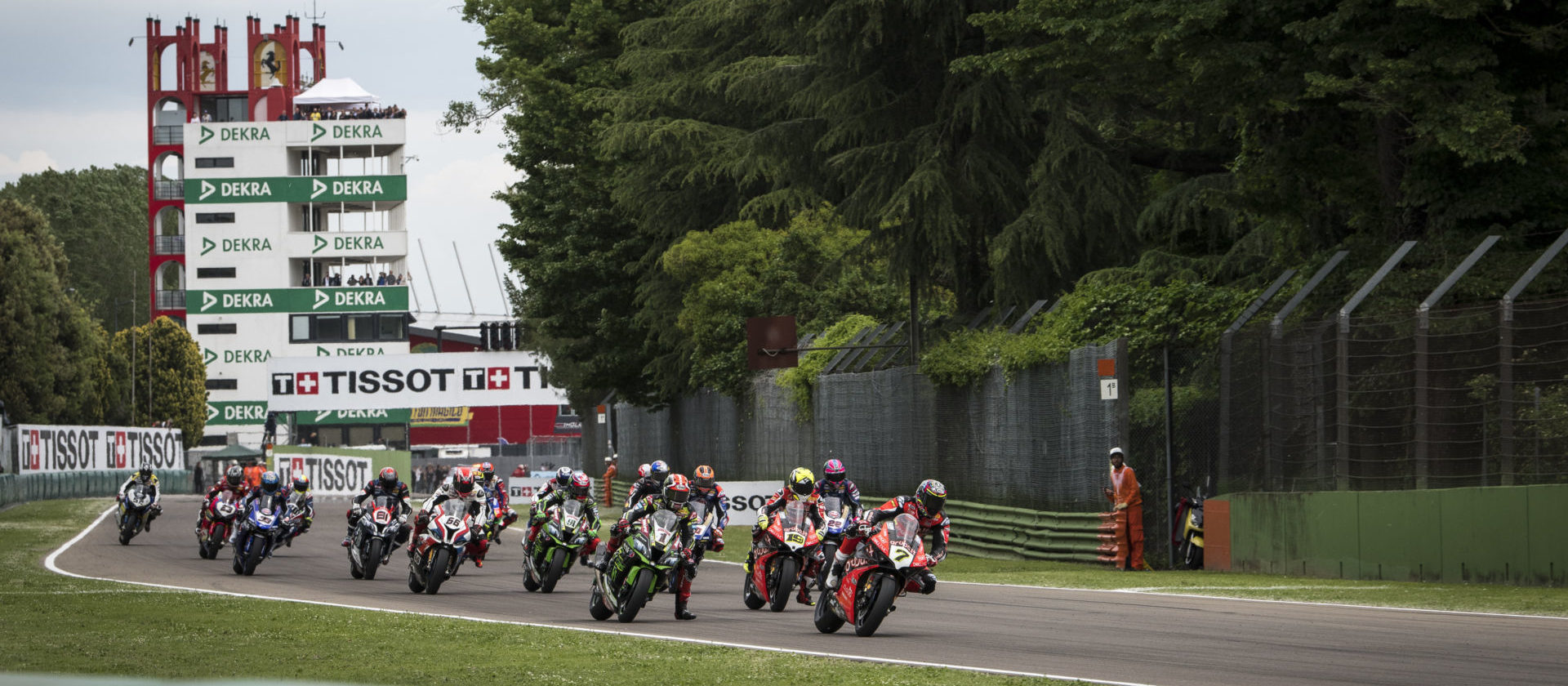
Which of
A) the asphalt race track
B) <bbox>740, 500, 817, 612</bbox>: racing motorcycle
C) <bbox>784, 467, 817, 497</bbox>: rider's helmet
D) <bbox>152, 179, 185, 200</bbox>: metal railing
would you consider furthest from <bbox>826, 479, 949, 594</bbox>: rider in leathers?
<bbox>152, 179, 185, 200</bbox>: metal railing

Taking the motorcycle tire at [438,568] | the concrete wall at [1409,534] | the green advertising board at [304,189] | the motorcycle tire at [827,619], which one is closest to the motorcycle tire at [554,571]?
the motorcycle tire at [438,568]

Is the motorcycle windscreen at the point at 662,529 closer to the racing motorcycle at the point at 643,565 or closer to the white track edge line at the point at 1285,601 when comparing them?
the racing motorcycle at the point at 643,565

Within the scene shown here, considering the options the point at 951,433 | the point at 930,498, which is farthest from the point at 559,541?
the point at 951,433

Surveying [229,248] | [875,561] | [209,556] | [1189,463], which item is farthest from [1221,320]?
[229,248]

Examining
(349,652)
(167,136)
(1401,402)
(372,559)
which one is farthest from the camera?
(167,136)

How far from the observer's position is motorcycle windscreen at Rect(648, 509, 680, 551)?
16.1 meters

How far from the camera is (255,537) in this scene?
82.4ft

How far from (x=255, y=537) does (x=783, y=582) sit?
1025 centimetres

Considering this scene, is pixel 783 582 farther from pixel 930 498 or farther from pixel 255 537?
pixel 255 537

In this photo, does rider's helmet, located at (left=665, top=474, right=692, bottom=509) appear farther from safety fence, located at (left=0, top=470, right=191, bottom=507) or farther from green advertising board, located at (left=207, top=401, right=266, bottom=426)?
green advertising board, located at (left=207, top=401, right=266, bottom=426)

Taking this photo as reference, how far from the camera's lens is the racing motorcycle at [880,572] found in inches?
568

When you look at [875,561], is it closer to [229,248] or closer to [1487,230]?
[1487,230]

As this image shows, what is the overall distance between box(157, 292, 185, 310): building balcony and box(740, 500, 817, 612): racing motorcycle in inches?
4704

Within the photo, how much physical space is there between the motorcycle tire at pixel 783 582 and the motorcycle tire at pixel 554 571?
4.23 m
